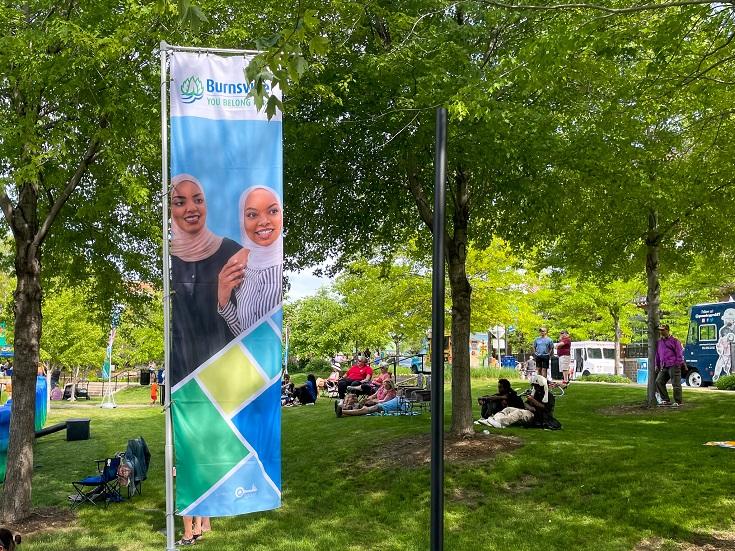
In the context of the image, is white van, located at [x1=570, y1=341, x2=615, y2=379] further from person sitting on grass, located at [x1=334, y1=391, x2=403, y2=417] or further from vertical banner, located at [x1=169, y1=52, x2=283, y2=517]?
vertical banner, located at [x1=169, y1=52, x2=283, y2=517]

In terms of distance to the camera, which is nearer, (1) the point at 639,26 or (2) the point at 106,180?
(1) the point at 639,26

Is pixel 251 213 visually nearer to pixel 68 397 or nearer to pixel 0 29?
pixel 0 29

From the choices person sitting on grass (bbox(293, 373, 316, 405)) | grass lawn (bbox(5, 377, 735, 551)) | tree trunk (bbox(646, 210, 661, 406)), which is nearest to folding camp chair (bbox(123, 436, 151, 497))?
grass lawn (bbox(5, 377, 735, 551))

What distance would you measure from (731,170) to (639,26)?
5923mm

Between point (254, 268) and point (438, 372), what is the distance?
3.23 metres

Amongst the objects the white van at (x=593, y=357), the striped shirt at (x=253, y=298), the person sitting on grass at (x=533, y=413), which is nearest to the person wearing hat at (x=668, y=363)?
the person sitting on grass at (x=533, y=413)

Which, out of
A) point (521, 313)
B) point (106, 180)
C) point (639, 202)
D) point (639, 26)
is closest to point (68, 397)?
point (521, 313)

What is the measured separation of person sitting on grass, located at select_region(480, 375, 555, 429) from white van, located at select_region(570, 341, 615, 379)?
35.7m

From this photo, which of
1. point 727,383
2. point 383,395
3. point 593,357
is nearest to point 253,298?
point 383,395

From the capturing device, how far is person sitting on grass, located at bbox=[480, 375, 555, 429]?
13.2 metres

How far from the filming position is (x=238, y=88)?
653cm

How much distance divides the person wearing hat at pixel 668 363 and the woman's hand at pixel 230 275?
1340cm

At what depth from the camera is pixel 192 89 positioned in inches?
253

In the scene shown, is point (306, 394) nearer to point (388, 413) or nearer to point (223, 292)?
point (388, 413)
